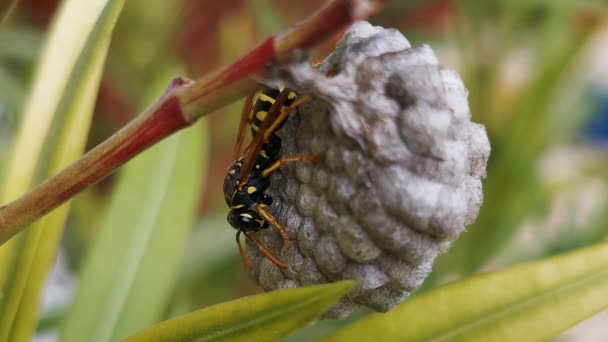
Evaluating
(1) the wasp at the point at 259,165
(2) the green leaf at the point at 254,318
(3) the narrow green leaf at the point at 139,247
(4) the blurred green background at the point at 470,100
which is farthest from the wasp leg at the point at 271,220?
(4) the blurred green background at the point at 470,100

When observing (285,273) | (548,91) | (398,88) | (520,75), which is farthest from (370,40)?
(520,75)

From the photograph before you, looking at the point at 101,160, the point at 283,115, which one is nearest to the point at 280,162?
the point at 283,115

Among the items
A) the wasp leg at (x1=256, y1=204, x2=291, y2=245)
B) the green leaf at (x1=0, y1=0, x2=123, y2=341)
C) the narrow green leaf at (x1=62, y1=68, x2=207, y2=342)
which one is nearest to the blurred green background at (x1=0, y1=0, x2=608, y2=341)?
the narrow green leaf at (x1=62, y1=68, x2=207, y2=342)

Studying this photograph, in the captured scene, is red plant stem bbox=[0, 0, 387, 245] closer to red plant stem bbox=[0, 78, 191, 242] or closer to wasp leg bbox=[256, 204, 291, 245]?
red plant stem bbox=[0, 78, 191, 242]

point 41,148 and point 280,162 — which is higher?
point 41,148

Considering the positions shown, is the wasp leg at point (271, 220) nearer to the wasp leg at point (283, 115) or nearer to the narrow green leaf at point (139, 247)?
the wasp leg at point (283, 115)

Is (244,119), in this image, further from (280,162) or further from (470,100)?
(470,100)
